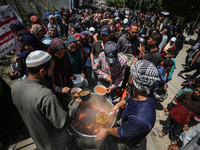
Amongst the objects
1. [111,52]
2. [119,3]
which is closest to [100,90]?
[111,52]

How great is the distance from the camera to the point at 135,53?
4133 mm

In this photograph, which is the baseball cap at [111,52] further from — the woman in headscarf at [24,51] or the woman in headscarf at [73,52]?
the woman in headscarf at [24,51]

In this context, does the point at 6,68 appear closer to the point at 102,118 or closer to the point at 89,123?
the point at 89,123

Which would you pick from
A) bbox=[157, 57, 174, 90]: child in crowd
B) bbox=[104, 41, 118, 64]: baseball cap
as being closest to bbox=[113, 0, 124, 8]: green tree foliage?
bbox=[157, 57, 174, 90]: child in crowd

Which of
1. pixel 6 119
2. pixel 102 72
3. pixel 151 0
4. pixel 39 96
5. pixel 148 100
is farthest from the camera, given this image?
pixel 151 0

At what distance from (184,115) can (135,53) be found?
8.76 ft

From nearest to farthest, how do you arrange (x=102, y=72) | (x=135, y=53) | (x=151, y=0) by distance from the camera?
(x=102, y=72), (x=135, y=53), (x=151, y=0)

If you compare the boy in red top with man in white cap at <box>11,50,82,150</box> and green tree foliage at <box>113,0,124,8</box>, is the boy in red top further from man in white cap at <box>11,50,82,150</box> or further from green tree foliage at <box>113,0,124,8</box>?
green tree foliage at <box>113,0,124,8</box>

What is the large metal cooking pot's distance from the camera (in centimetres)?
179

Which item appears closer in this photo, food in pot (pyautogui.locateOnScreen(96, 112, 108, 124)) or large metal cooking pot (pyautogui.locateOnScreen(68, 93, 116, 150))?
large metal cooking pot (pyautogui.locateOnScreen(68, 93, 116, 150))

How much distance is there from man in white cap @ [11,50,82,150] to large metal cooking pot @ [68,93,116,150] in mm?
525

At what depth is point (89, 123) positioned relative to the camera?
220cm

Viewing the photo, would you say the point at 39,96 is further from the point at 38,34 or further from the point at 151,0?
the point at 151,0

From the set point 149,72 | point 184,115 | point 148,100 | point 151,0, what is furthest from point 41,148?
point 151,0
